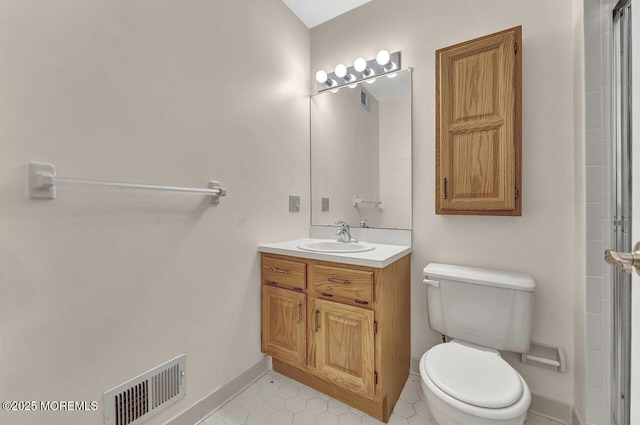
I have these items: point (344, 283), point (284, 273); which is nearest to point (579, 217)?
point (344, 283)

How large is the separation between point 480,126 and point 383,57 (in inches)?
30.8

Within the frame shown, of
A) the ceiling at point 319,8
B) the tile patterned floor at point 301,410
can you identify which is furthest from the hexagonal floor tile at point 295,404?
the ceiling at point 319,8

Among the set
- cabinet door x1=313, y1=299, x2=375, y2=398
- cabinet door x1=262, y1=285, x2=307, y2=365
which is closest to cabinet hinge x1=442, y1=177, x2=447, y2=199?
cabinet door x1=313, y1=299, x2=375, y2=398

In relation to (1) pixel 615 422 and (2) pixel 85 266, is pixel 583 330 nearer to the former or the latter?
(1) pixel 615 422

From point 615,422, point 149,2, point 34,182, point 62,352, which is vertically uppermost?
point 149,2

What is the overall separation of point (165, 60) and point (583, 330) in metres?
2.21

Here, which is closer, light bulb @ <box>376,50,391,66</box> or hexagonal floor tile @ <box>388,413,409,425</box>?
hexagonal floor tile @ <box>388,413,409,425</box>

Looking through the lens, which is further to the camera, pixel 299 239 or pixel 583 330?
pixel 299 239

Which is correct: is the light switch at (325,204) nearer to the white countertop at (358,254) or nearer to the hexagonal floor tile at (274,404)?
the white countertop at (358,254)

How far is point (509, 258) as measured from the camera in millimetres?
1521

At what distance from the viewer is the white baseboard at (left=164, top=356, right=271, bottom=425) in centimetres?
138

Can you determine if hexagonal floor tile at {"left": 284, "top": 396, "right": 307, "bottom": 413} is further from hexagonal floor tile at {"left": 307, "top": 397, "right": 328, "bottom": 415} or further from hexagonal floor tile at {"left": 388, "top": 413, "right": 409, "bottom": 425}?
hexagonal floor tile at {"left": 388, "top": 413, "right": 409, "bottom": 425}

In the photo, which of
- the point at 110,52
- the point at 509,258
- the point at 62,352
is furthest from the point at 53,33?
the point at 509,258

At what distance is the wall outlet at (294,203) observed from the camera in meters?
2.05
